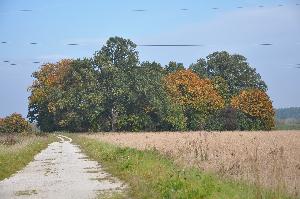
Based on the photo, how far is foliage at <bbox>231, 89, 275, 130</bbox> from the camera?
86.4 meters

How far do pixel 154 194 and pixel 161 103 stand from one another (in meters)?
64.6

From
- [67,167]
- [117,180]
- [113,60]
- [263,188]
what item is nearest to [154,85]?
[113,60]

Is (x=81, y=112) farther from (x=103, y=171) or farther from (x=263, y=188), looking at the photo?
(x=263, y=188)

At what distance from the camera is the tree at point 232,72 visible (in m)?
102

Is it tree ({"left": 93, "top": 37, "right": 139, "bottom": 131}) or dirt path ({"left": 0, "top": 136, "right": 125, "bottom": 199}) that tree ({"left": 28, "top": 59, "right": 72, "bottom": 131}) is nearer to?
tree ({"left": 93, "top": 37, "right": 139, "bottom": 131})

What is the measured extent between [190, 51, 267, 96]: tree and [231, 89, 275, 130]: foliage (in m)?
11.5

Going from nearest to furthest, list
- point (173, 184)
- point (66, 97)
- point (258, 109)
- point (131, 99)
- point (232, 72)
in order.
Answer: point (173, 184)
point (131, 99)
point (66, 97)
point (258, 109)
point (232, 72)

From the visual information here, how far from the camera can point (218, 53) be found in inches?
4213

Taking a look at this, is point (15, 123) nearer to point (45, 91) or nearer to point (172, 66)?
point (45, 91)

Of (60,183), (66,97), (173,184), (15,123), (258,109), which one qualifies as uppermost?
(66,97)

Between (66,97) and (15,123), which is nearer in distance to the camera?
(66,97)

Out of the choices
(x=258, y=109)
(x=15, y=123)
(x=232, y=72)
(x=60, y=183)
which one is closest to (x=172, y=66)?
(x=232, y=72)

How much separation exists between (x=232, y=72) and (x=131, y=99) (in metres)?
36.5

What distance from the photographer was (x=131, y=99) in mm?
75188
